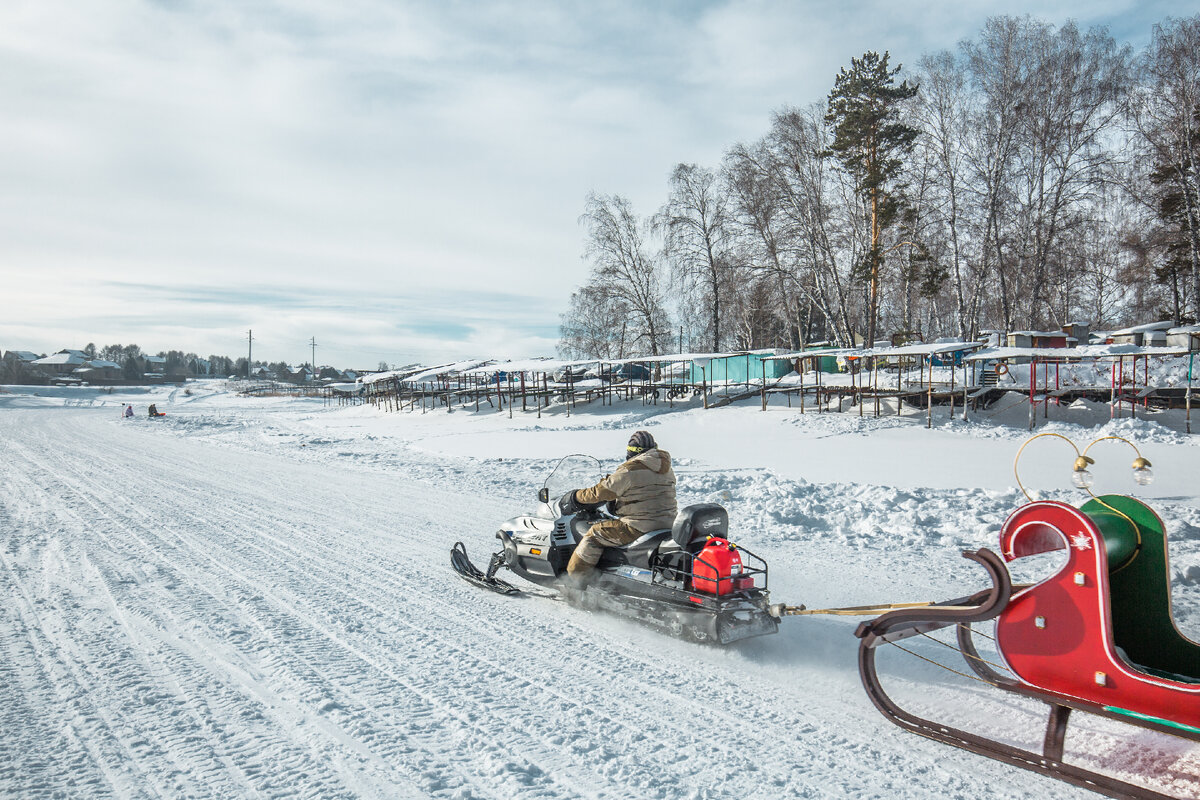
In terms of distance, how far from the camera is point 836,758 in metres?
3.16

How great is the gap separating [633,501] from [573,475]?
107 centimetres

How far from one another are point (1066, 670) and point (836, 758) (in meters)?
1.07

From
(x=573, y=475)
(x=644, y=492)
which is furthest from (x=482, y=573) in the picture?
(x=644, y=492)

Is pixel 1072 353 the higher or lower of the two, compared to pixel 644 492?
higher

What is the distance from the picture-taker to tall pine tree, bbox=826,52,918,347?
26.0 metres

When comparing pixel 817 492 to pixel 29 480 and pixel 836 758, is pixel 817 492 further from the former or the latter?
pixel 29 480

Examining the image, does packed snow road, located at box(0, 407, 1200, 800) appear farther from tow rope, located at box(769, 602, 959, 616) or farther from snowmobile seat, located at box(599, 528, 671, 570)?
snowmobile seat, located at box(599, 528, 671, 570)

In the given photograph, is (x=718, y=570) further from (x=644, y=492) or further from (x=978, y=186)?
(x=978, y=186)

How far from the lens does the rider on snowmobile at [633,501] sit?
197 inches

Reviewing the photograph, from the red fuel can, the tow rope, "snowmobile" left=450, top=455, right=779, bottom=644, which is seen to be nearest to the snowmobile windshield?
"snowmobile" left=450, top=455, right=779, bottom=644

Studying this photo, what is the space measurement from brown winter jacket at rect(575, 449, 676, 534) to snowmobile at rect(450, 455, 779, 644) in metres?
0.11

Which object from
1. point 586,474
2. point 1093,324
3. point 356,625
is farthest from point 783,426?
point 1093,324

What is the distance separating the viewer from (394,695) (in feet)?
12.5

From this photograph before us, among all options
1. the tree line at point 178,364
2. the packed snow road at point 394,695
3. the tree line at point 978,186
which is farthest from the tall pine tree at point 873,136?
the tree line at point 178,364
